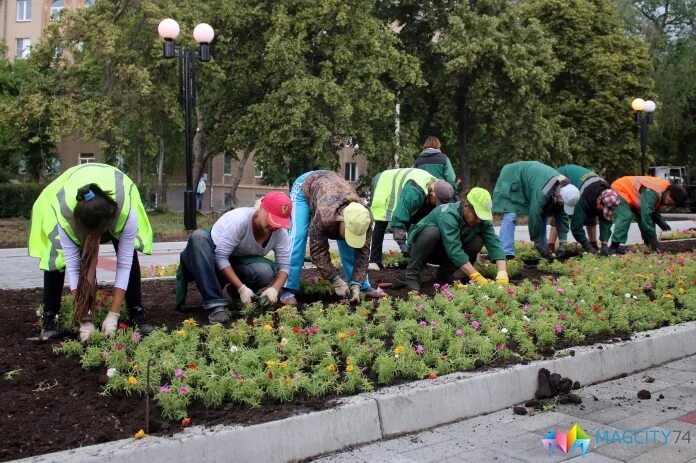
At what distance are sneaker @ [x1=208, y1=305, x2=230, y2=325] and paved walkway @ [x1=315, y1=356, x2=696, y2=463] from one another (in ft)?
6.13

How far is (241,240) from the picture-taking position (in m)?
5.39

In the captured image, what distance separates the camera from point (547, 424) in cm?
390

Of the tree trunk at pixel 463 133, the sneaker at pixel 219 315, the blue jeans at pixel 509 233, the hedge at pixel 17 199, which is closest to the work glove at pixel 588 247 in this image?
the blue jeans at pixel 509 233

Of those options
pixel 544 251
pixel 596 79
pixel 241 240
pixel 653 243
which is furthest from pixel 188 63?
pixel 596 79

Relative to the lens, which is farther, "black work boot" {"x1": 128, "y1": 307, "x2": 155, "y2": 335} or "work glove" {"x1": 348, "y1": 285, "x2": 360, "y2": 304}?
"work glove" {"x1": 348, "y1": 285, "x2": 360, "y2": 304}

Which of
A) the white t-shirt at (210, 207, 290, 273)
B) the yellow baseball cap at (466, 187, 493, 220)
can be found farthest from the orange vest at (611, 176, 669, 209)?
the white t-shirt at (210, 207, 290, 273)

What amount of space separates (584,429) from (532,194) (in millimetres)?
5838

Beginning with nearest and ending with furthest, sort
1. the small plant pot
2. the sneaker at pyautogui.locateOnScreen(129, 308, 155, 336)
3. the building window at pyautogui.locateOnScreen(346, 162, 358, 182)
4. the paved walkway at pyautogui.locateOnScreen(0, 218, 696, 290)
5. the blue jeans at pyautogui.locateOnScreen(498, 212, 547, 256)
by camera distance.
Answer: the sneaker at pyautogui.locateOnScreen(129, 308, 155, 336) < the paved walkway at pyautogui.locateOnScreen(0, 218, 696, 290) < the small plant pot < the blue jeans at pyautogui.locateOnScreen(498, 212, 547, 256) < the building window at pyautogui.locateOnScreen(346, 162, 358, 182)

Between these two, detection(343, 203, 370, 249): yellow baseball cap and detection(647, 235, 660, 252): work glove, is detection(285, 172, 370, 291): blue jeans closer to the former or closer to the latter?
detection(343, 203, 370, 249): yellow baseball cap

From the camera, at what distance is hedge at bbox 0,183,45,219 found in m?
22.3

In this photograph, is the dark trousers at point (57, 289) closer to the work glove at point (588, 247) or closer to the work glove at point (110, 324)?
the work glove at point (110, 324)

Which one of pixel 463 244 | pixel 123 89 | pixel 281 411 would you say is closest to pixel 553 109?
pixel 123 89

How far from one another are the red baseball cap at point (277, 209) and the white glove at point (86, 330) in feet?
4.69

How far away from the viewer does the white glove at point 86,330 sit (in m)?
4.34
